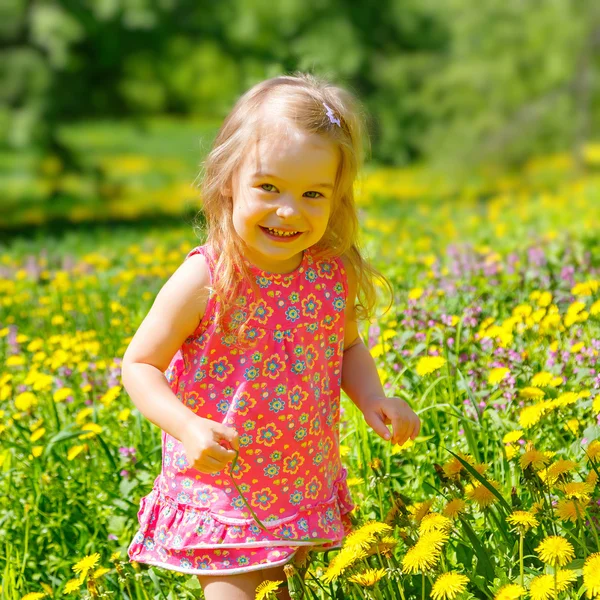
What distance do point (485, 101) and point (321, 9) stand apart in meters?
2.60

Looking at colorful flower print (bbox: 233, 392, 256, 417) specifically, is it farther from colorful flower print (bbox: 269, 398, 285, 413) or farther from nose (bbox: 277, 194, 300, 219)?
nose (bbox: 277, 194, 300, 219)

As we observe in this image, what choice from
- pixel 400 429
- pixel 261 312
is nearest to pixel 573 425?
pixel 400 429

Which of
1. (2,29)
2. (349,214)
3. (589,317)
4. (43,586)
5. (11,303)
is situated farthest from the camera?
(2,29)

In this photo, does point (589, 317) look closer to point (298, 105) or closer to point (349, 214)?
point (349, 214)

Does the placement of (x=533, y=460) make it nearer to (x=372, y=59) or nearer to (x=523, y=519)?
(x=523, y=519)

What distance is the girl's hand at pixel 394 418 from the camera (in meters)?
2.04

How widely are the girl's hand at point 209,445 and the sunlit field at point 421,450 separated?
9.4 inches

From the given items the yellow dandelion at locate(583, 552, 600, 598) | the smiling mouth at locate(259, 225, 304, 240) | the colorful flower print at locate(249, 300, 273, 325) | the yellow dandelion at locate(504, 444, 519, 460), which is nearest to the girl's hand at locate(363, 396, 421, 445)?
the yellow dandelion at locate(504, 444, 519, 460)

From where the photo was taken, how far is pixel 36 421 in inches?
111

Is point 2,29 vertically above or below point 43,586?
above

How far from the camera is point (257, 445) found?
200 centimetres

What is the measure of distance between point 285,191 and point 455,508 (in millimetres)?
696

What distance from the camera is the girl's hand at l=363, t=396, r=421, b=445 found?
6.68 feet

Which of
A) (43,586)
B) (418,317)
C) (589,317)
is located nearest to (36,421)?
(43,586)
